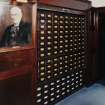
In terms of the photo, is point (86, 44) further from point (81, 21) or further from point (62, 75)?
point (62, 75)

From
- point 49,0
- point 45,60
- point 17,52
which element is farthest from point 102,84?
point 17,52

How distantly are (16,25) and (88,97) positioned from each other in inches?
72.5

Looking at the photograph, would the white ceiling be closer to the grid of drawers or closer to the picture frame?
the grid of drawers

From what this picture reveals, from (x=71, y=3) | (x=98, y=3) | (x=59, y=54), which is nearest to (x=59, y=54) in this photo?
(x=59, y=54)

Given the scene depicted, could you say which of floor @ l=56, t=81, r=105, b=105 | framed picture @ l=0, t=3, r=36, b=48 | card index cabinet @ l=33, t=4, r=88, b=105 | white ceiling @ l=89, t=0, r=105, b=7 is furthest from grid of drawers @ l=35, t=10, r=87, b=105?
white ceiling @ l=89, t=0, r=105, b=7

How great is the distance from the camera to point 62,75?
10.9ft

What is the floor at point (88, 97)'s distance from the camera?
3248 millimetres

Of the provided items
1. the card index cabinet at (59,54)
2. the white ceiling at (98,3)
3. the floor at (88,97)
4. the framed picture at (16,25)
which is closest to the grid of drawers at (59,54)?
the card index cabinet at (59,54)

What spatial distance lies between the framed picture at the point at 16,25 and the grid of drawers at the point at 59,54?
22 centimetres

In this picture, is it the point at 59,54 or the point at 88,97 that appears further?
the point at 88,97

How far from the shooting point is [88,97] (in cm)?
350

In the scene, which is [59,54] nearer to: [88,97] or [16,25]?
[88,97]

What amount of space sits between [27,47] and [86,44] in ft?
5.85

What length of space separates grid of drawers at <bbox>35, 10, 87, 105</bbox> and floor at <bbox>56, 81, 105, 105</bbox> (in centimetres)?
11
